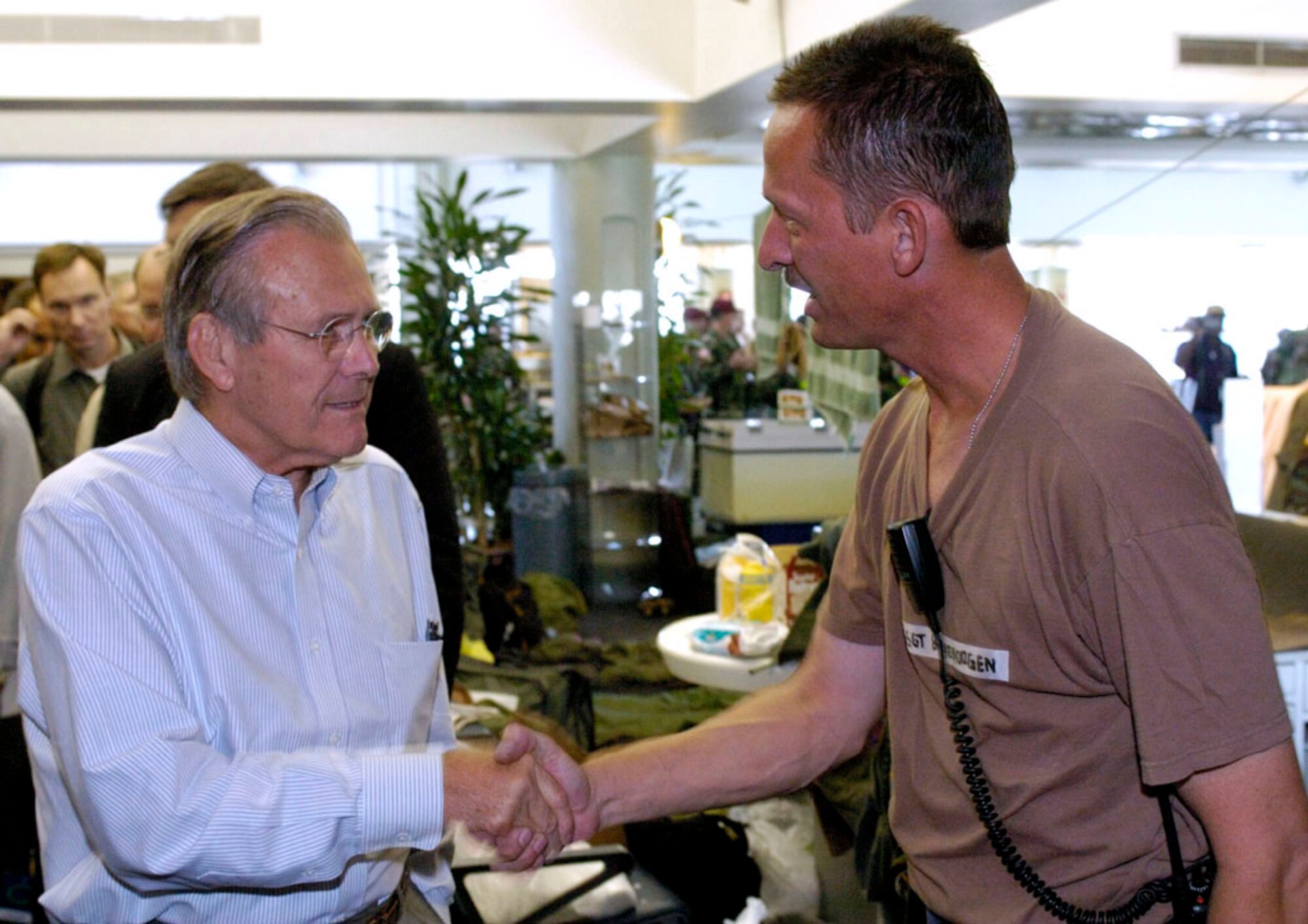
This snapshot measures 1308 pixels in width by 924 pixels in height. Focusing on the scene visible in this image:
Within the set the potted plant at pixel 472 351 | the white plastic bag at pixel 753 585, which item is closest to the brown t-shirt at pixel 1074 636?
the white plastic bag at pixel 753 585

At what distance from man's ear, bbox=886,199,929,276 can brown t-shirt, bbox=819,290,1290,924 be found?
0.48ft

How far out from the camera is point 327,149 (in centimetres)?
883

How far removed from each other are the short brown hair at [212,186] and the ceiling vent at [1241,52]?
4.35 metres

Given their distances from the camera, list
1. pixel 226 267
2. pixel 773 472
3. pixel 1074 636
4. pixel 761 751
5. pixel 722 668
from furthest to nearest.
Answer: pixel 773 472 → pixel 722 668 → pixel 761 751 → pixel 226 267 → pixel 1074 636

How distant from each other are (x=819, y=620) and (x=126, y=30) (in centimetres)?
626

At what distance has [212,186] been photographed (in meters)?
2.58

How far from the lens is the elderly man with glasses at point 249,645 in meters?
1.52

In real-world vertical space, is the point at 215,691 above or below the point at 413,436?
below

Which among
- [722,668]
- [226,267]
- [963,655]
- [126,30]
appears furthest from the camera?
[126,30]

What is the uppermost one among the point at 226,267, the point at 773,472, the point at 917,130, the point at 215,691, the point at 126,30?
the point at 126,30

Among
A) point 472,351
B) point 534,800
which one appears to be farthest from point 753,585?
point 472,351

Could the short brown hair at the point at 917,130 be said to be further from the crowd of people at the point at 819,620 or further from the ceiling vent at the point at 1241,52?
the ceiling vent at the point at 1241,52

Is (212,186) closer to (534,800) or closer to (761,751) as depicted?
(534,800)

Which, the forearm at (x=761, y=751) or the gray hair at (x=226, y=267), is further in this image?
the forearm at (x=761, y=751)
